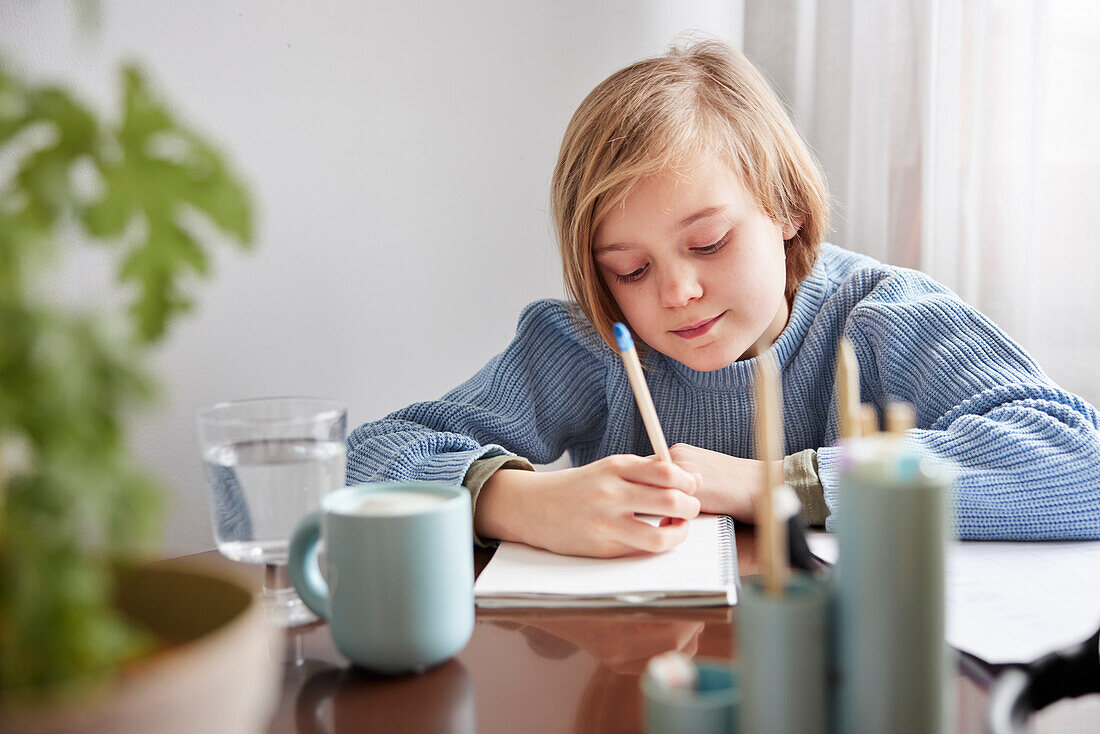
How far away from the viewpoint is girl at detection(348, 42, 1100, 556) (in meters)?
0.73

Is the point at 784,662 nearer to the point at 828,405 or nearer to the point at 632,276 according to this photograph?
the point at 632,276

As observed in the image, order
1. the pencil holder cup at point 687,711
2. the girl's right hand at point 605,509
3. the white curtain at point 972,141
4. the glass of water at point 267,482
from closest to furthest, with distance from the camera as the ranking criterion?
the pencil holder cup at point 687,711 → the glass of water at point 267,482 → the girl's right hand at point 605,509 → the white curtain at point 972,141

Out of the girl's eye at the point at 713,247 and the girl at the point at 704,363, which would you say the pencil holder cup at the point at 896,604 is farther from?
the girl's eye at the point at 713,247

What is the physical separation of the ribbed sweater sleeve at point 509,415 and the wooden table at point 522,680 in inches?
9.9

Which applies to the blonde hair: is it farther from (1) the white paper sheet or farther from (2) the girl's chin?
(1) the white paper sheet

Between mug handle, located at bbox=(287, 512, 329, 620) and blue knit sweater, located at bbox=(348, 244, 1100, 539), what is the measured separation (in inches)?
10.6

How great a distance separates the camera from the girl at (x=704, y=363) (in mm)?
730

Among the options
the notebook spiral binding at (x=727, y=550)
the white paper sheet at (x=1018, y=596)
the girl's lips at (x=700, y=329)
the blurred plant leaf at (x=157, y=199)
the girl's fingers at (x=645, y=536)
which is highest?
the blurred plant leaf at (x=157, y=199)

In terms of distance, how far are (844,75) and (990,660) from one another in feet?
3.71

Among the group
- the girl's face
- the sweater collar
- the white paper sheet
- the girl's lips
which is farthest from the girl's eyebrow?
the white paper sheet

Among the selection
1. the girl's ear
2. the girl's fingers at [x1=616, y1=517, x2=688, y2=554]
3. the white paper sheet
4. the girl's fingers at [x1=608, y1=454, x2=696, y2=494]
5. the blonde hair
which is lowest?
the white paper sheet

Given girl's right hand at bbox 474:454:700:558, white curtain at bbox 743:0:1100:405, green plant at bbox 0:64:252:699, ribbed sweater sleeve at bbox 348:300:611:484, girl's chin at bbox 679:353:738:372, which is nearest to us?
green plant at bbox 0:64:252:699

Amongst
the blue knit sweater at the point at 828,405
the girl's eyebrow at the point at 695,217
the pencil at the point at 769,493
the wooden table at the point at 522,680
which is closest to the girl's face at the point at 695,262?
the girl's eyebrow at the point at 695,217

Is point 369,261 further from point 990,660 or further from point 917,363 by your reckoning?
point 990,660
